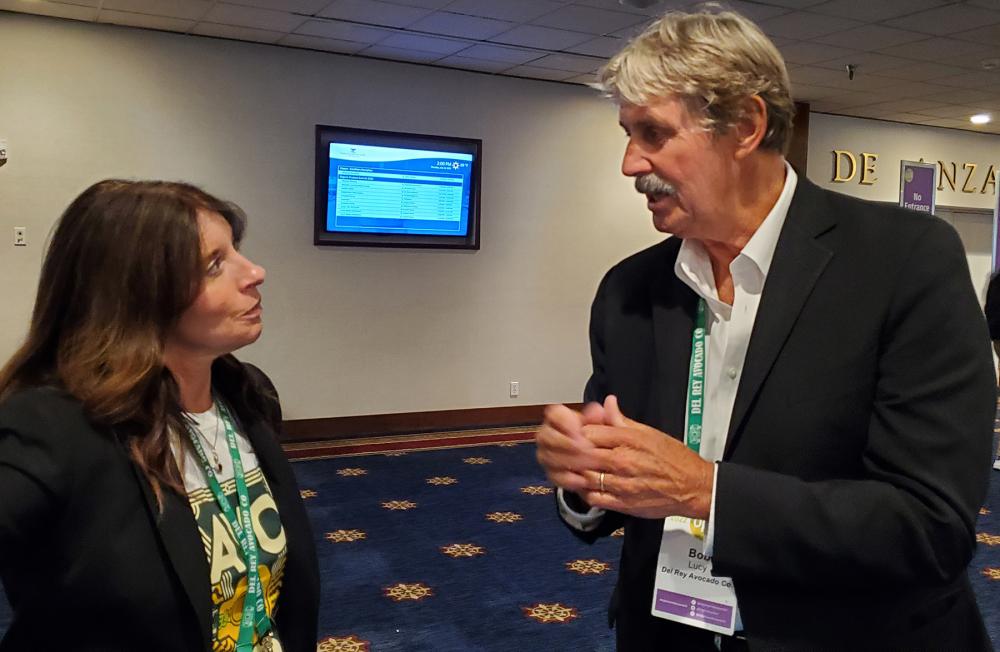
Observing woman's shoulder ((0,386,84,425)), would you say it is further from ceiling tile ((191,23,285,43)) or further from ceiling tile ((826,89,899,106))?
ceiling tile ((826,89,899,106))

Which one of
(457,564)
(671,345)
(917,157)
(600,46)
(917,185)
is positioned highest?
(600,46)

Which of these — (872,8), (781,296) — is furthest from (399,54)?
(781,296)

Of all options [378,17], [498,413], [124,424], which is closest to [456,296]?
[498,413]

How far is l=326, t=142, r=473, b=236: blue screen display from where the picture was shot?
707 cm

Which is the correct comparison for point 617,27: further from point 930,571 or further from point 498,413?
point 930,571

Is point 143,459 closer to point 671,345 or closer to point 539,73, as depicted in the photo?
point 671,345

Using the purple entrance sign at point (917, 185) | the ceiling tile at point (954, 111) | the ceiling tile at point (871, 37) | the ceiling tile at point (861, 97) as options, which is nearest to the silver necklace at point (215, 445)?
the ceiling tile at point (871, 37)

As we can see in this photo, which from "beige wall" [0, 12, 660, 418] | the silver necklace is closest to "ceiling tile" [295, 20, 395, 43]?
"beige wall" [0, 12, 660, 418]

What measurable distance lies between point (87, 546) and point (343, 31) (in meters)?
5.51

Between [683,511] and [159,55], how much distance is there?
6.35 metres

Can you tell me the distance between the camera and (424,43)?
21.6ft

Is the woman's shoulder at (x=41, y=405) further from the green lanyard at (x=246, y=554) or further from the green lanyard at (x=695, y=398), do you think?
the green lanyard at (x=695, y=398)

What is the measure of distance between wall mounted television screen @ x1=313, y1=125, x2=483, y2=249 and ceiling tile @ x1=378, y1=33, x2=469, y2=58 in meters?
0.78

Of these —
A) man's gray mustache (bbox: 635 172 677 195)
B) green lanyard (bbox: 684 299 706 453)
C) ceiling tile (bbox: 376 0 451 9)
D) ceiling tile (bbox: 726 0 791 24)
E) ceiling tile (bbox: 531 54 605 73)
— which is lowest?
green lanyard (bbox: 684 299 706 453)
